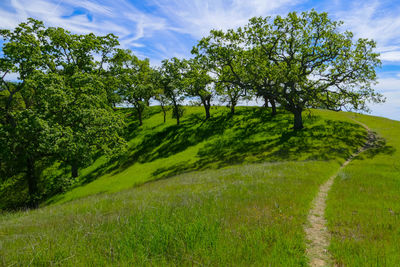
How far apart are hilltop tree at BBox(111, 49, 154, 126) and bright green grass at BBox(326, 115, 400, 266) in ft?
108

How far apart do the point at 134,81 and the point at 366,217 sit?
52838 mm

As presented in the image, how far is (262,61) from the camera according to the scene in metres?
33.7

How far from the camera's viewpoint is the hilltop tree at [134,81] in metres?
33.1

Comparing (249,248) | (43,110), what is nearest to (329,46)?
(249,248)

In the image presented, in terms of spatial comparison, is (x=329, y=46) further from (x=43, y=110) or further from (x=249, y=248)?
(x=43, y=110)

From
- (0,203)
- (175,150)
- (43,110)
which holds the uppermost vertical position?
(43,110)

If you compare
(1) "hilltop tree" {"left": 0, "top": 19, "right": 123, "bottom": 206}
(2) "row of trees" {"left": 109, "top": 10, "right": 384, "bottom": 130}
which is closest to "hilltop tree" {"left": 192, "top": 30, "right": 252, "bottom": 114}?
(2) "row of trees" {"left": 109, "top": 10, "right": 384, "bottom": 130}

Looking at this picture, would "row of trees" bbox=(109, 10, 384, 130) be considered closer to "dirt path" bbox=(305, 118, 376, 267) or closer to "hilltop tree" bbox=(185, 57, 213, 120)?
"hilltop tree" bbox=(185, 57, 213, 120)

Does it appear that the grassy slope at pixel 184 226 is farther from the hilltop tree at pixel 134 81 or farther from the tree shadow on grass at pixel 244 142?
the hilltop tree at pixel 134 81

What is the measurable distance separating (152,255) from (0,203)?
133 ft

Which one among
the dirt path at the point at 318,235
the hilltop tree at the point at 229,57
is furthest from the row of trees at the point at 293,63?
the dirt path at the point at 318,235

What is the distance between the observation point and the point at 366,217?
7961mm

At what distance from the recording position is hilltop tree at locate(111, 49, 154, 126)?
108ft

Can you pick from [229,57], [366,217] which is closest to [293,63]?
[229,57]
